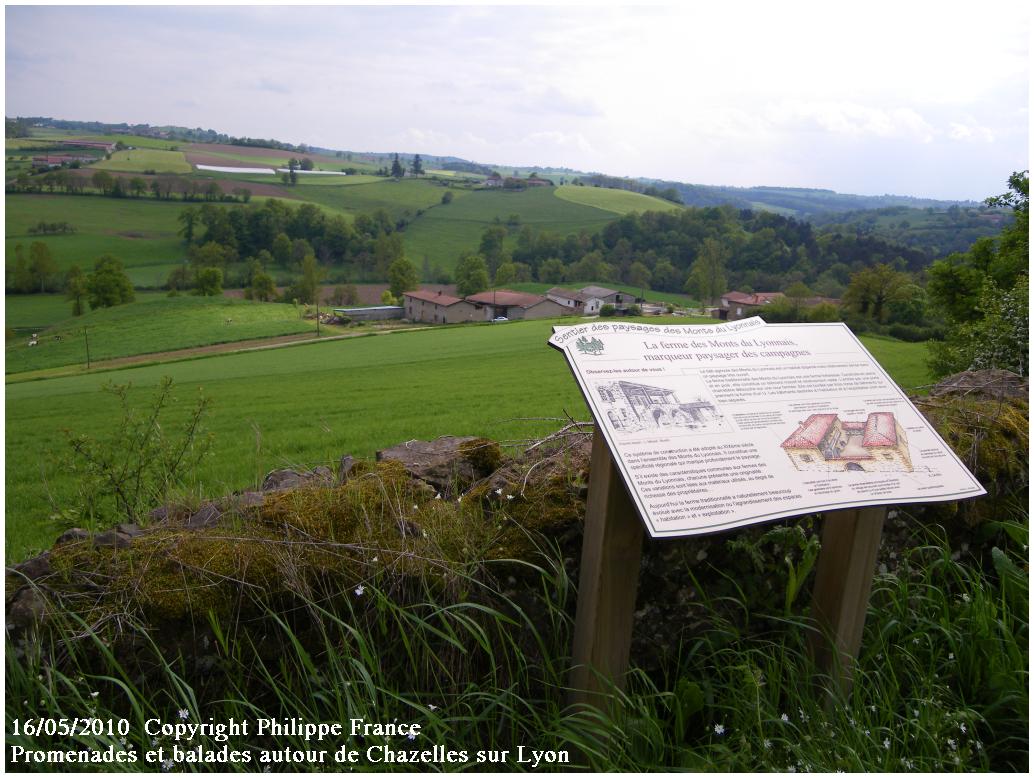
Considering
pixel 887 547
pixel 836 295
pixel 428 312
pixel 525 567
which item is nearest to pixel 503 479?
pixel 525 567

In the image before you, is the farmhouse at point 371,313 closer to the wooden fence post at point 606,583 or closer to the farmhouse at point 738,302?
the farmhouse at point 738,302

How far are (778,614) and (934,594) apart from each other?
1.02 metres

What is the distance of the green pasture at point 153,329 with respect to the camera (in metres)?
55.9

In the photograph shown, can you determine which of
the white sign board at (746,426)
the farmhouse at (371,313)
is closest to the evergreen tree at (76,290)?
the farmhouse at (371,313)

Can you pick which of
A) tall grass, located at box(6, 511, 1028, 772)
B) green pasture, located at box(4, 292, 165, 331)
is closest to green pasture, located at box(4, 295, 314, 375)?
green pasture, located at box(4, 292, 165, 331)

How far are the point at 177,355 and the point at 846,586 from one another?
53826 mm

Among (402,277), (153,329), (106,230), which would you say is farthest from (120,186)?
(153,329)

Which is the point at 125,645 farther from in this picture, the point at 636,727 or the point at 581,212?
the point at 581,212

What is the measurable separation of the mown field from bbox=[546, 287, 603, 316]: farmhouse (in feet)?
78.7

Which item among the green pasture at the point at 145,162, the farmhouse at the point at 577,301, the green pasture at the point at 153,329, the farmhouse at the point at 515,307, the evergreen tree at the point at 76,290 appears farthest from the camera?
the green pasture at the point at 145,162

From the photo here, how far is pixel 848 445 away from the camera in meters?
3.24

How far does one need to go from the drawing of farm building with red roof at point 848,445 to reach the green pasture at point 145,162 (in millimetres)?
159482

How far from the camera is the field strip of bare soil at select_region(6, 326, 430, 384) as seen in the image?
1880 inches

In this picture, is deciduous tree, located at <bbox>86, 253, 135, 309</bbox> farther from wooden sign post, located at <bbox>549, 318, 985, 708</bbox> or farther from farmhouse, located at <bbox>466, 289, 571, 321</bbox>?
wooden sign post, located at <bbox>549, 318, 985, 708</bbox>
